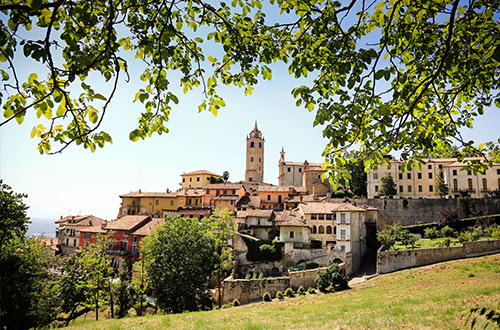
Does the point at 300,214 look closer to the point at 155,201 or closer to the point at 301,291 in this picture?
the point at 301,291

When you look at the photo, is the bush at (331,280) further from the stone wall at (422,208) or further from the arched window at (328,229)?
the stone wall at (422,208)

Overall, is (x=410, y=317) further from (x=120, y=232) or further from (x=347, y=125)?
(x=120, y=232)

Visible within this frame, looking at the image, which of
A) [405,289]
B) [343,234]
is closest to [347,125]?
[405,289]

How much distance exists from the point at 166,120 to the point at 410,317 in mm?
10369

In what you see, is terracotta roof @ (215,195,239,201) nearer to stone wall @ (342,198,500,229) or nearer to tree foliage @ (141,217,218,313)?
stone wall @ (342,198,500,229)

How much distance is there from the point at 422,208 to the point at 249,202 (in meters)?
28.8

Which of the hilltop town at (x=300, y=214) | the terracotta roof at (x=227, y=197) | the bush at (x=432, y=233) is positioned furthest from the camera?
the terracotta roof at (x=227, y=197)

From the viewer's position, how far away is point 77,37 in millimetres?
3688

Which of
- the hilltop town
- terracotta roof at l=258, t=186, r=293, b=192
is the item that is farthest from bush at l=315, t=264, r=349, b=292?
terracotta roof at l=258, t=186, r=293, b=192

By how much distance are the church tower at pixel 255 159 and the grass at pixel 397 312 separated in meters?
65.1

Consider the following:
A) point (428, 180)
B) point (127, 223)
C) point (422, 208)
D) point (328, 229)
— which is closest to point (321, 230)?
point (328, 229)

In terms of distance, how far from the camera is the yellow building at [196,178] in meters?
73.8

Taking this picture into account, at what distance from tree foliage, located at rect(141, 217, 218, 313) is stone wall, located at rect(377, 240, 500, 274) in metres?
17.3

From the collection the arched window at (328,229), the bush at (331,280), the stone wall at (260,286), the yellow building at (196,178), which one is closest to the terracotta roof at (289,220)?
the arched window at (328,229)
